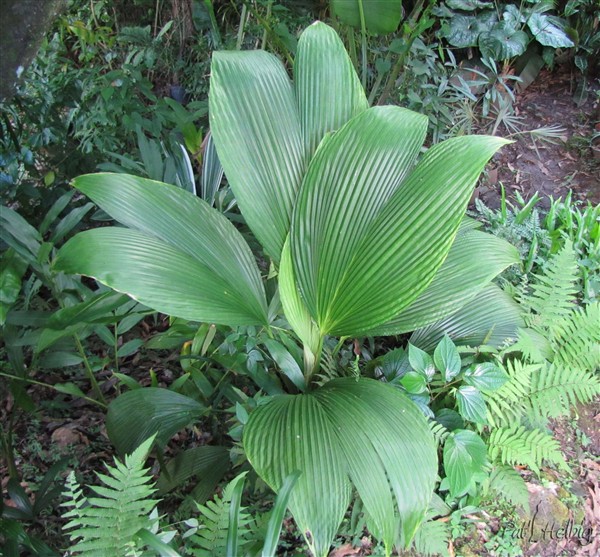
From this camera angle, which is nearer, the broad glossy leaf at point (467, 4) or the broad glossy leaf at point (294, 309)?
the broad glossy leaf at point (294, 309)

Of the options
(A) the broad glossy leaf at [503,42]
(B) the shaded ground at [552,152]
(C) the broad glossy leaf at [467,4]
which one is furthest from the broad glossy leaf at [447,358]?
(C) the broad glossy leaf at [467,4]

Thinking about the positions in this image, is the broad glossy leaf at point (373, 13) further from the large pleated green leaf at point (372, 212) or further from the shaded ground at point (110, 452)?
the shaded ground at point (110, 452)

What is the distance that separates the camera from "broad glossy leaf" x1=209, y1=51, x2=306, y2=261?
1.20m

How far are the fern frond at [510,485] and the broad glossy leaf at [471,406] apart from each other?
8.7 inches

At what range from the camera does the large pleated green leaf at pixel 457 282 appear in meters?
1.21

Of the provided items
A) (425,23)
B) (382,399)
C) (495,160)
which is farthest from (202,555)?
(495,160)

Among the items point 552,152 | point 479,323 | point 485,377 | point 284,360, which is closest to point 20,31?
point 284,360

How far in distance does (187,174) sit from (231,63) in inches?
22.9

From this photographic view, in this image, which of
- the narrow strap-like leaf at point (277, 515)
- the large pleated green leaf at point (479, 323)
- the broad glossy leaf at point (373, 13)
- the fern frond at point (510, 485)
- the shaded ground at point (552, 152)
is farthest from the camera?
the shaded ground at point (552, 152)

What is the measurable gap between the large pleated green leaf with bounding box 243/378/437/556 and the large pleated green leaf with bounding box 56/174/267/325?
0.90ft

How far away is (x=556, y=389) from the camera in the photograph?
1.34m

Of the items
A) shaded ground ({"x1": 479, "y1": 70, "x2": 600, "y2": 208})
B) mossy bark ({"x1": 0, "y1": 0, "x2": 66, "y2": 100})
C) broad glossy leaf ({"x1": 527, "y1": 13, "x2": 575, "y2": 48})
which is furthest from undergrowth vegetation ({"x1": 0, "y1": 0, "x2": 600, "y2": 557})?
broad glossy leaf ({"x1": 527, "y1": 13, "x2": 575, "y2": 48})

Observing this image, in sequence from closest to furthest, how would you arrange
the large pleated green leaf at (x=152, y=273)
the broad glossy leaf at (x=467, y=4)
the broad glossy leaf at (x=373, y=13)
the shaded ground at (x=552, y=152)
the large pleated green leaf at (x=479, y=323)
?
the large pleated green leaf at (x=152, y=273)
the large pleated green leaf at (x=479, y=323)
the broad glossy leaf at (x=373, y=13)
the shaded ground at (x=552, y=152)
the broad glossy leaf at (x=467, y=4)

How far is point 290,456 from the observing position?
0.95 metres
